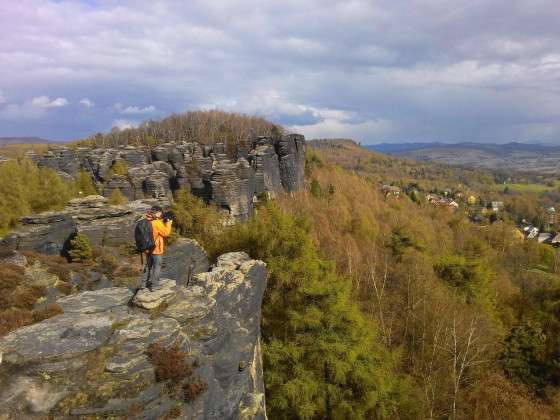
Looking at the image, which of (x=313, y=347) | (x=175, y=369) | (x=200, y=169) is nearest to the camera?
(x=175, y=369)

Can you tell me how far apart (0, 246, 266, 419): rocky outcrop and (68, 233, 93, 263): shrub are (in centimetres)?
1258

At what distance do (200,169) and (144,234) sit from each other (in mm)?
45912

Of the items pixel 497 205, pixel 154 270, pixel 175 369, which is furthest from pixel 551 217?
pixel 175 369

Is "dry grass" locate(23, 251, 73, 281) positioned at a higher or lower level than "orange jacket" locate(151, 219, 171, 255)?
lower

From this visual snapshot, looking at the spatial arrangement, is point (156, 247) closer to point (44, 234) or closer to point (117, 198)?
point (44, 234)

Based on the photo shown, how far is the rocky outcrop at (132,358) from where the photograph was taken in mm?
9195

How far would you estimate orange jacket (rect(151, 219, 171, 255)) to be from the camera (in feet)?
42.5

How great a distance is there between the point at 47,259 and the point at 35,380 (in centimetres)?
1494

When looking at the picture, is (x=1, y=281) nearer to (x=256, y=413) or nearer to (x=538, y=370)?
Result: (x=256, y=413)

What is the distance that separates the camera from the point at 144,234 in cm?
1267

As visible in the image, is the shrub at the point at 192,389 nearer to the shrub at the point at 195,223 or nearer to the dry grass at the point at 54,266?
the dry grass at the point at 54,266

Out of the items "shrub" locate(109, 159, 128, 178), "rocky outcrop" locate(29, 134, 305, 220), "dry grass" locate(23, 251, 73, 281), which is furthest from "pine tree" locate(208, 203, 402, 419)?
"shrub" locate(109, 159, 128, 178)

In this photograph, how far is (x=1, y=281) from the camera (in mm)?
15031

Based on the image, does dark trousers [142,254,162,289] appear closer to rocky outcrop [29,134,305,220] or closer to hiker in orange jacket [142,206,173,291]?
hiker in orange jacket [142,206,173,291]
